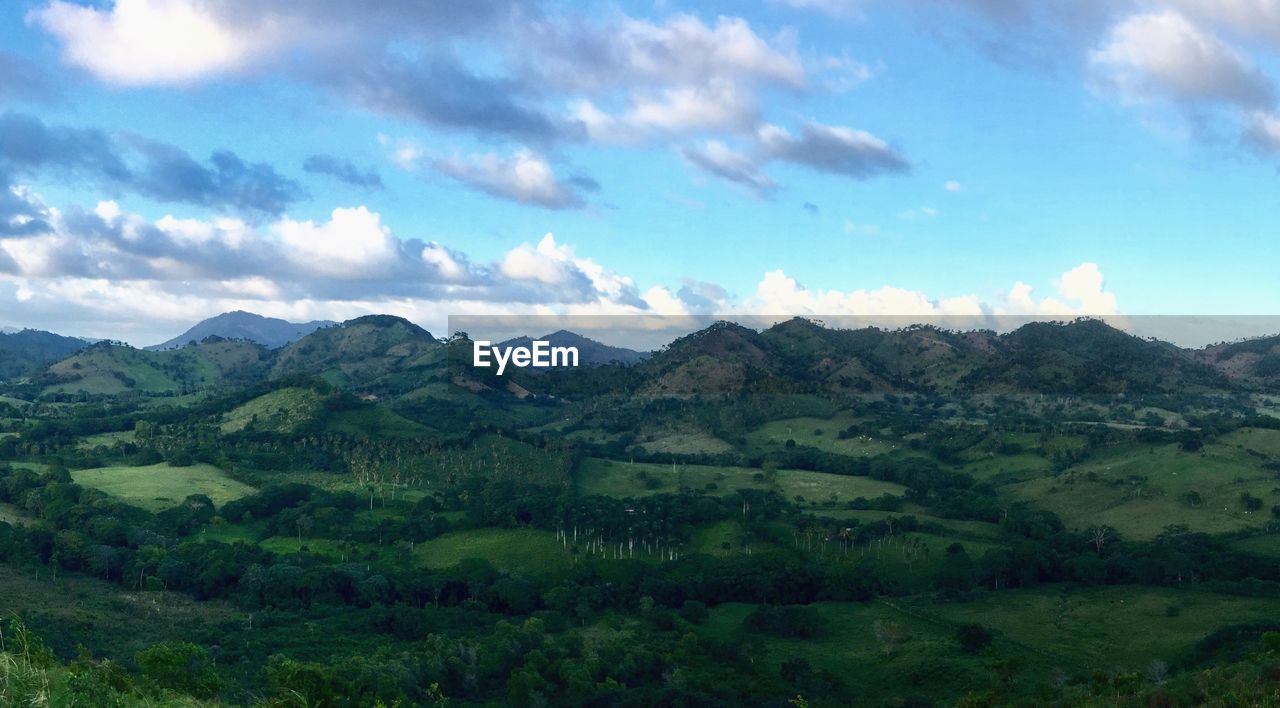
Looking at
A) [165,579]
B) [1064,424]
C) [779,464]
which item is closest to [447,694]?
[165,579]

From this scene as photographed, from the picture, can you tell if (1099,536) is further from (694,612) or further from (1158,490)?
(694,612)

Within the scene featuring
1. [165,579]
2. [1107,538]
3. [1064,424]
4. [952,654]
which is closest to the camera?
[952,654]

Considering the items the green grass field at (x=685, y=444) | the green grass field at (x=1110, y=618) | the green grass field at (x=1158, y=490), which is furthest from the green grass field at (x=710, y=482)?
the green grass field at (x=1110, y=618)

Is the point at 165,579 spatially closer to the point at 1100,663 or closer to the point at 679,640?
the point at 679,640

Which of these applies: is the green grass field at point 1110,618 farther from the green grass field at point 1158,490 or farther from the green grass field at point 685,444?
the green grass field at point 685,444

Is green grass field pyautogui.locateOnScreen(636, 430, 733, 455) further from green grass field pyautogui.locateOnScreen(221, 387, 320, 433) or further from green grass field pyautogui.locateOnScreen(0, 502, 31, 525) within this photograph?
green grass field pyautogui.locateOnScreen(0, 502, 31, 525)

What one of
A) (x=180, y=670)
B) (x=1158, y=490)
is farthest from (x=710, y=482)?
(x=180, y=670)

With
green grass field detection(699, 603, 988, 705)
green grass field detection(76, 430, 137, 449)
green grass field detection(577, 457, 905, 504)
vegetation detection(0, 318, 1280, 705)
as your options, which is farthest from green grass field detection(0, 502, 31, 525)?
green grass field detection(699, 603, 988, 705)
